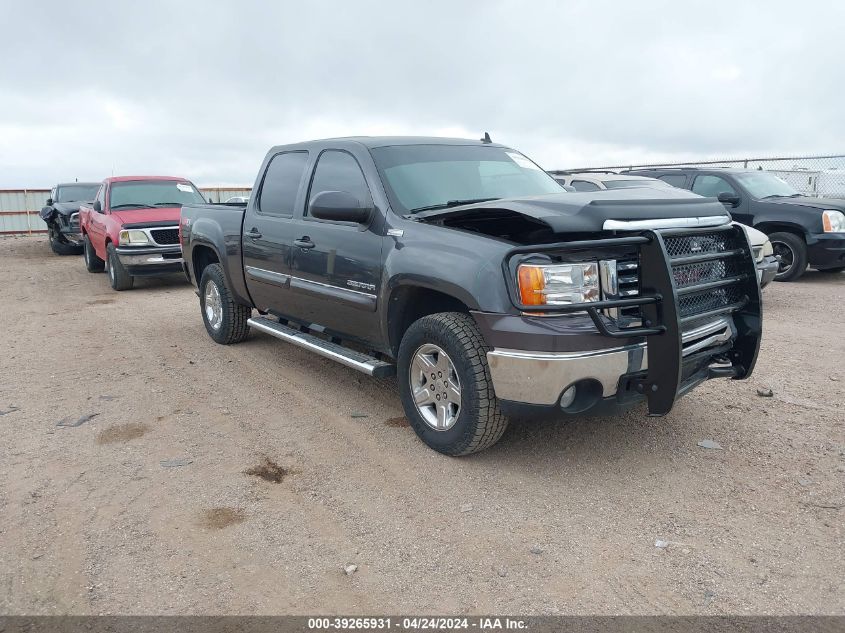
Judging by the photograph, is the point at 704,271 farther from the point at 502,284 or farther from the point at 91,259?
the point at 91,259

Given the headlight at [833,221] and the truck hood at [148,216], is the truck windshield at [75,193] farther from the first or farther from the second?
the headlight at [833,221]

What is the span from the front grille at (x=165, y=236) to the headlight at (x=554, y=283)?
29.6 ft

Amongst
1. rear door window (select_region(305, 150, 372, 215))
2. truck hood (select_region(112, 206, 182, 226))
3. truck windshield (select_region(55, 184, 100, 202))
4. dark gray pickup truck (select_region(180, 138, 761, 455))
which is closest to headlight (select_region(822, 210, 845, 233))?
dark gray pickup truck (select_region(180, 138, 761, 455))

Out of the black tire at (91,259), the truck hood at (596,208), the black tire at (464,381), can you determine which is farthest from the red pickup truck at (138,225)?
the truck hood at (596,208)

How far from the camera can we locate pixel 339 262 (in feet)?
15.4

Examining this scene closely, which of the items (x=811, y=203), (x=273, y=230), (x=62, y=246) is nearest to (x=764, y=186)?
(x=811, y=203)

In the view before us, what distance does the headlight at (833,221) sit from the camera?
32.6 ft

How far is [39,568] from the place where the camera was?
118 inches

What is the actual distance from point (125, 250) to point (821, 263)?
10779mm

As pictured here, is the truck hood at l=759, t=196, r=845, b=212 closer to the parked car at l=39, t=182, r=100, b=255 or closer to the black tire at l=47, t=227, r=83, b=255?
the parked car at l=39, t=182, r=100, b=255

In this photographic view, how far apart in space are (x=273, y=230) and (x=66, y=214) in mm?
13317

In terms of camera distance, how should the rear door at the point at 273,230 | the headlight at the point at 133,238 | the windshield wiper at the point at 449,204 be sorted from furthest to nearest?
the headlight at the point at 133,238 → the rear door at the point at 273,230 → the windshield wiper at the point at 449,204

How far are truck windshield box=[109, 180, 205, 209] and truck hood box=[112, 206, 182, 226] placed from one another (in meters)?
0.28

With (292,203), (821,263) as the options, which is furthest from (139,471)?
(821,263)
